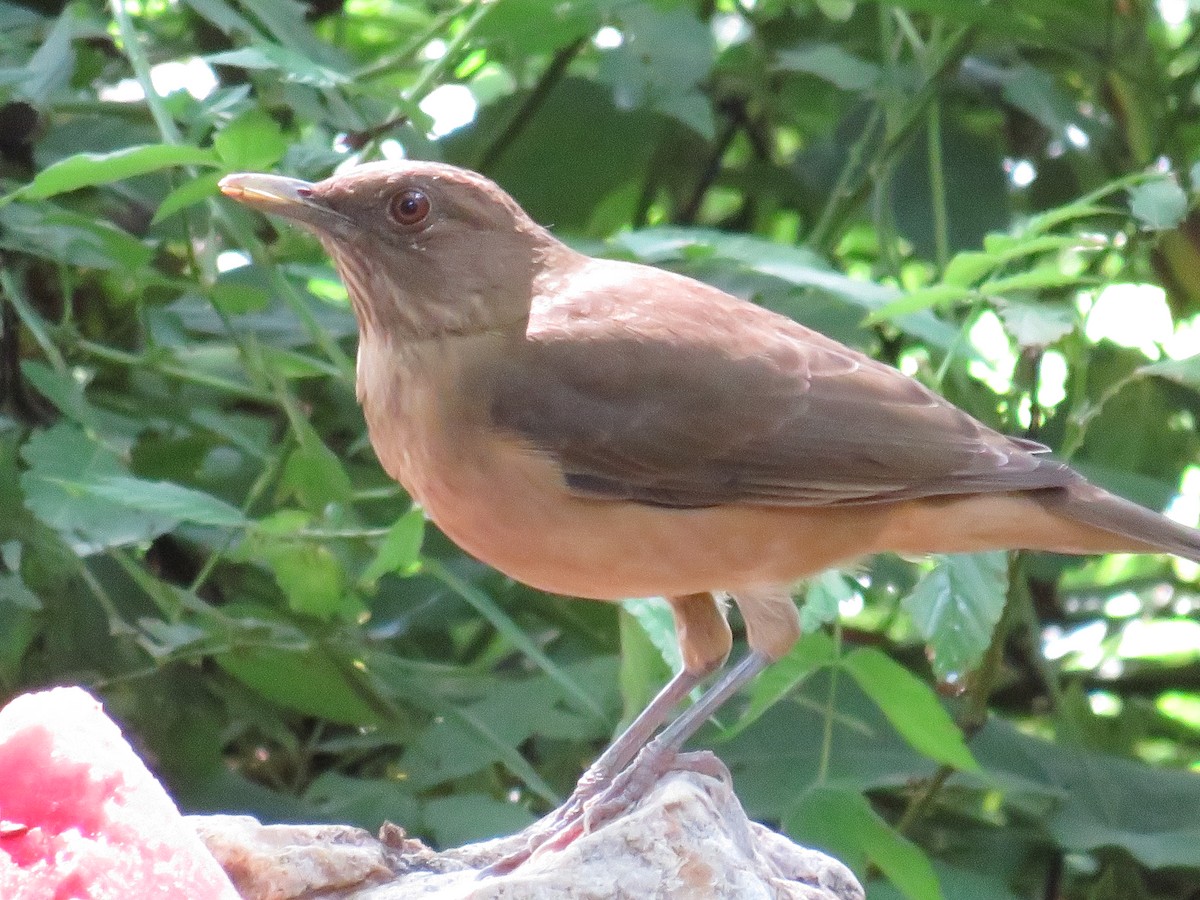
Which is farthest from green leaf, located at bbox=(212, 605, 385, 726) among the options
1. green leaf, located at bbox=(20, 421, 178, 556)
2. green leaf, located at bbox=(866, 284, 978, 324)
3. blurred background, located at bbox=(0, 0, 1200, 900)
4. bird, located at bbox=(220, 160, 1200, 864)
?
green leaf, located at bbox=(866, 284, 978, 324)

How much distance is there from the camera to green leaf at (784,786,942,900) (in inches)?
125

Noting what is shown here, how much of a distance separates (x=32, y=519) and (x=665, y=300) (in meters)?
1.32

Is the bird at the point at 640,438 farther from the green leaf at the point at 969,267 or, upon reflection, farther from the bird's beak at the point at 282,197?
the green leaf at the point at 969,267

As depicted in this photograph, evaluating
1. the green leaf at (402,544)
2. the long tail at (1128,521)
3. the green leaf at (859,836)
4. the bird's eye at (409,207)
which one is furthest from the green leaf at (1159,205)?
the green leaf at (402,544)

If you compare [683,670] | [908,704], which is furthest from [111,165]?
[908,704]

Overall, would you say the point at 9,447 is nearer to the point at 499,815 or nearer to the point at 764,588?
the point at 499,815

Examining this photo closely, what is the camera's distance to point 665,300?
11.3 feet

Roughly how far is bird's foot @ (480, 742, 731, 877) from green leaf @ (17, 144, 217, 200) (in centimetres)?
128

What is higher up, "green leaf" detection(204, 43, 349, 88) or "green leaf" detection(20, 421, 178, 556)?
"green leaf" detection(204, 43, 349, 88)

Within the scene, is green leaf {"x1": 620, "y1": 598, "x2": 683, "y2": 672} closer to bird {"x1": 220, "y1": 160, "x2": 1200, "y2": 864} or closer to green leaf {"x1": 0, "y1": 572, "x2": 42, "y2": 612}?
bird {"x1": 220, "y1": 160, "x2": 1200, "y2": 864}

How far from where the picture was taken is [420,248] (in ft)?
11.0

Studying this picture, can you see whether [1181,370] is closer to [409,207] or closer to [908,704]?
[908,704]

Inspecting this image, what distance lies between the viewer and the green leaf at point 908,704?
10.5 feet

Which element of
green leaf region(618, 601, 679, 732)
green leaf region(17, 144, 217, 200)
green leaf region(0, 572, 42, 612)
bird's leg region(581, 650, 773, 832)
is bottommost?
green leaf region(0, 572, 42, 612)
